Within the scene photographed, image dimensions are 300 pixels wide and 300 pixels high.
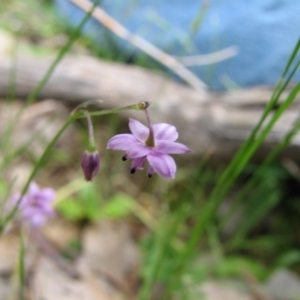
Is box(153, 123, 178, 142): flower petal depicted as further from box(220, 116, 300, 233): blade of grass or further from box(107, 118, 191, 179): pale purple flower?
box(220, 116, 300, 233): blade of grass

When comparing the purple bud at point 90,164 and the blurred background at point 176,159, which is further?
the blurred background at point 176,159

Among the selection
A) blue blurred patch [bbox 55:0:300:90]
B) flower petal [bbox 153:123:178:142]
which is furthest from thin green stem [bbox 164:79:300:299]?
blue blurred patch [bbox 55:0:300:90]

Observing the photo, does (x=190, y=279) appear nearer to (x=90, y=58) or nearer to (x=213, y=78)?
(x=213, y=78)

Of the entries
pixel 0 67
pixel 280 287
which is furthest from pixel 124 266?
pixel 0 67

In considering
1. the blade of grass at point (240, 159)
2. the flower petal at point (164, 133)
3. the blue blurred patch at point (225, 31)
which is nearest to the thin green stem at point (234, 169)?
the blade of grass at point (240, 159)

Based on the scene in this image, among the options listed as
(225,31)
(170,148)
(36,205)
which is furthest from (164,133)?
(225,31)

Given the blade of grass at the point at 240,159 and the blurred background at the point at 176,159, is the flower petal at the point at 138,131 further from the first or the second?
the blurred background at the point at 176,159

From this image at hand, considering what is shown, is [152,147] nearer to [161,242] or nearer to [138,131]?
[138,131]
